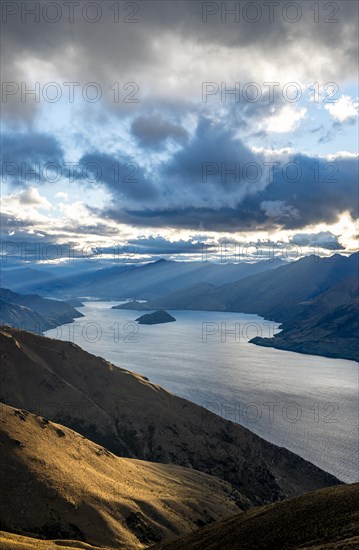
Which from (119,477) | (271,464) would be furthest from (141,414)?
(119,477)

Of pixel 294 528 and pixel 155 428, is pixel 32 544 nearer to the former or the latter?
pixel 294 528

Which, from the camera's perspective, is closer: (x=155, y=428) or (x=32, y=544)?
(x=32, y=544)

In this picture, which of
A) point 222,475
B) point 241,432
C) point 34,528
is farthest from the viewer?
point 241,432

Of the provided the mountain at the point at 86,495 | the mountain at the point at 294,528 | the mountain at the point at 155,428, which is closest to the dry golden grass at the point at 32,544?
the mountain at the point at 86,495

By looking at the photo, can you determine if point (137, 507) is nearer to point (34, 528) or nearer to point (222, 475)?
point (34, 528)

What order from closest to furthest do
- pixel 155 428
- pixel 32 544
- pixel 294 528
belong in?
pixel 294 528 < pixel 32 544 < pixel 155 428

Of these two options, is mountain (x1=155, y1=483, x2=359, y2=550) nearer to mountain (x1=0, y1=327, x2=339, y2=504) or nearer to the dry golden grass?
the dry golden grass

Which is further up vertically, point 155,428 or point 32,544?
point 32,544

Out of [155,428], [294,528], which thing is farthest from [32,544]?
[155,428]
